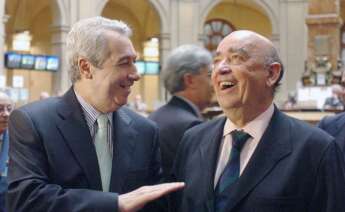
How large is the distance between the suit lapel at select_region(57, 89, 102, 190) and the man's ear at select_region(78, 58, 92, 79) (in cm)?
13

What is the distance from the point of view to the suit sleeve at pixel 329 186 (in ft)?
8.37

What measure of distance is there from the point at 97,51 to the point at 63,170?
1.70 ft

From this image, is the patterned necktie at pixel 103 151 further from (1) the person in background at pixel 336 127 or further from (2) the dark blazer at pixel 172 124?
(1) the person in background at pixel 336 127

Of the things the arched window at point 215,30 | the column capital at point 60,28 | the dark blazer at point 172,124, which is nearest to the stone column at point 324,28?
the column capital at point 60,28

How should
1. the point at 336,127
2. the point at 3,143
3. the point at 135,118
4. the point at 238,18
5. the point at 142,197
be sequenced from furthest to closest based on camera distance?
the point at 238,18 → the point at 3,143 → the point at 336,127 → the point at 135,118 → the point at 142,197

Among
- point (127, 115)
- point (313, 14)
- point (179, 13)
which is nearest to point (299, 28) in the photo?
point (179, 13)

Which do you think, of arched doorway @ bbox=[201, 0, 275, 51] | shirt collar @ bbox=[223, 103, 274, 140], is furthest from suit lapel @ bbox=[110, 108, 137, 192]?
arched doorway @ bbox=[201, 0, 275, 51]

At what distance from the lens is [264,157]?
2.66m

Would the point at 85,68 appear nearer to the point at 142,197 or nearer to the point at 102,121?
the point at 102,121

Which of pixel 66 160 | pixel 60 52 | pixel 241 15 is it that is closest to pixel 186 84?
pixel 66 160

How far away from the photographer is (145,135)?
2938mm

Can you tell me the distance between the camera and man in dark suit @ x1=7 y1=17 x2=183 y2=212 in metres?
2.49

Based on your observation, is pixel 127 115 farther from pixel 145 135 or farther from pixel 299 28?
pixel 299 28

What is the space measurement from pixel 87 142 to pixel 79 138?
4cm
